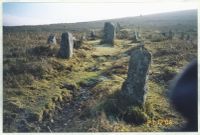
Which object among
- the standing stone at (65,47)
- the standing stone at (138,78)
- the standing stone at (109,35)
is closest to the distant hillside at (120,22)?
the standing stone at (109,35)

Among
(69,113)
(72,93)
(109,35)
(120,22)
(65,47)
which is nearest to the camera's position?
(69,113)

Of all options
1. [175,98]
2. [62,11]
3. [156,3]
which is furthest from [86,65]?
[175,98]

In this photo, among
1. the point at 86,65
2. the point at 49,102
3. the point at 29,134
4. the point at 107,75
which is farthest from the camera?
the point at 86,65

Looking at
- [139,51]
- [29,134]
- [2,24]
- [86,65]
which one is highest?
A: [2,24]

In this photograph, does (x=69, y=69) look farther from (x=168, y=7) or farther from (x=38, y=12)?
(x=168, y=7)

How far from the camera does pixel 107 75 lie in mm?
12594

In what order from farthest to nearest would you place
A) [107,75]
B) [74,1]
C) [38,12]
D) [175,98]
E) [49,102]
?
[107,75], [38,12], [74,1], [49,102], [175,98]

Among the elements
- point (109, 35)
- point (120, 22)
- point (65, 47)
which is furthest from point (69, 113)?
point (120, 22)

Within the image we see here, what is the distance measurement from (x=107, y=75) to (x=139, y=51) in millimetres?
2939

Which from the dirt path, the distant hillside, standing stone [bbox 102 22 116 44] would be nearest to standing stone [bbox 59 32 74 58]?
the distant hillside

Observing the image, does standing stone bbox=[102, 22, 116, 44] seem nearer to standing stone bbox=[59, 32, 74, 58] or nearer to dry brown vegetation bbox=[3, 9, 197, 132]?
dry brown vegetation bbox=[3, 9, 197, 132]

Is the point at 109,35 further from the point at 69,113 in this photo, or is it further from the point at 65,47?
the point at 69,113

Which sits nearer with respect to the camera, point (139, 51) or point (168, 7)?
point (139, 51)

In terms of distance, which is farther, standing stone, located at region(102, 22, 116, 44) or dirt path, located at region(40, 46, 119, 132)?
standing stone, located at region(102, 22, 116, 44)
